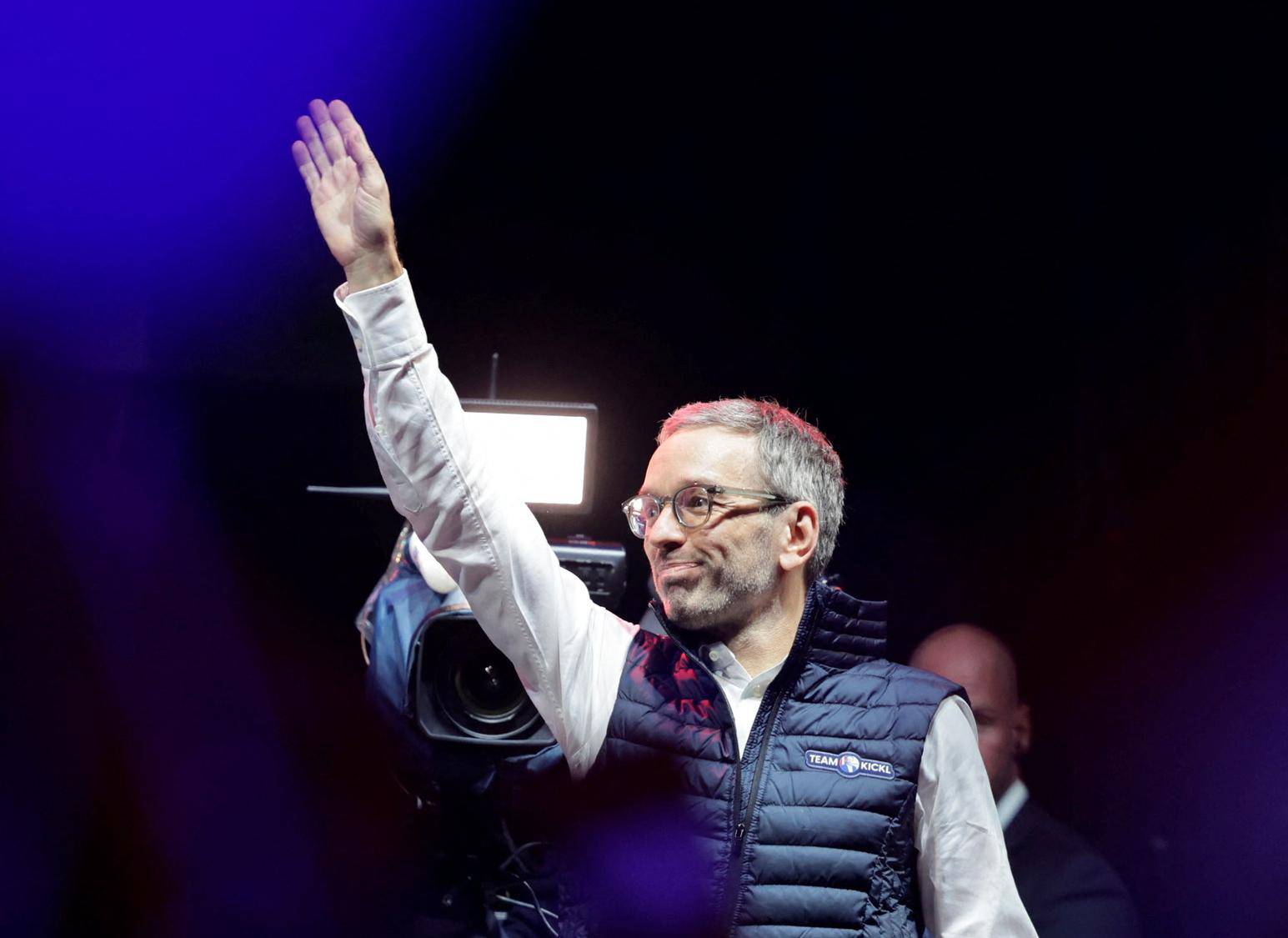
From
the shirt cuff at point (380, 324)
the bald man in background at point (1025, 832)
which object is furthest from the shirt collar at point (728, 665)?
the bald man in background at point (1025, 832)

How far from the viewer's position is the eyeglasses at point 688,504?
5.00 ft

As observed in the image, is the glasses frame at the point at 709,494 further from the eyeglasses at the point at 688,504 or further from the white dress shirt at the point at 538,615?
the white dress shirt at the point at 538,615

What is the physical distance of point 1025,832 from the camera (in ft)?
8.15

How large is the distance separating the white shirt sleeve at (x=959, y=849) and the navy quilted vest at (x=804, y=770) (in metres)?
0.03

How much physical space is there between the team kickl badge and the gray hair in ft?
0.98

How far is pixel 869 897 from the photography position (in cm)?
141

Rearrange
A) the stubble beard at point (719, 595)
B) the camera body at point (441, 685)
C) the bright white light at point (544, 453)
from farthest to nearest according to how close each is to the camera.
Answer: the bright white light at point (544, 453), the camera body at point (441, 685), the stubble beard at point (719, 595)

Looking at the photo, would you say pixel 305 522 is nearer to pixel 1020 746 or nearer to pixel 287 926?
pixel 287 926

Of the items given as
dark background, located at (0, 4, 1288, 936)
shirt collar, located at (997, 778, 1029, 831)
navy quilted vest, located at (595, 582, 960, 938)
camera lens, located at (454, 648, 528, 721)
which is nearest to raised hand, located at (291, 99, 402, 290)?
navy quilted vest, located at (595, 582, 960, 938)

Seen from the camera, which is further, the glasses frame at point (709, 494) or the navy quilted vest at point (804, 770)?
the glasses frame at point (709, 494)

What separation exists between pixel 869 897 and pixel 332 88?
2.18 meters

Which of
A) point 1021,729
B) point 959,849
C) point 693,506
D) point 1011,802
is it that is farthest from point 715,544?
point 1021,729

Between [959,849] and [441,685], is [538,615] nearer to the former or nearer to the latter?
[959,849]

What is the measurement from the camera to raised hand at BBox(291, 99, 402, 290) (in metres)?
1.30
